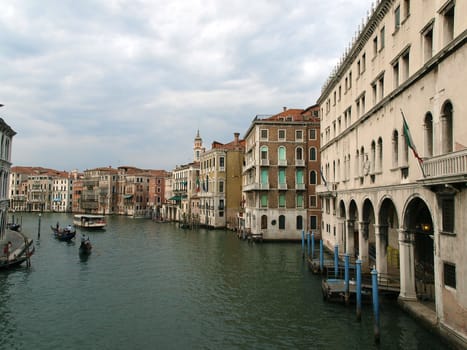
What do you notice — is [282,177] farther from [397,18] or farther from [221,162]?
[397,18]

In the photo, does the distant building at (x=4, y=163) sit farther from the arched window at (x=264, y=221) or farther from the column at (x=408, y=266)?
the column at (x=408, y=266)

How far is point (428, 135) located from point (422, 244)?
840cm

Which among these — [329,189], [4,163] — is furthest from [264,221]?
[4,163]

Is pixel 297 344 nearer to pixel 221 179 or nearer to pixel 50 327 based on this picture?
pixel 50 327

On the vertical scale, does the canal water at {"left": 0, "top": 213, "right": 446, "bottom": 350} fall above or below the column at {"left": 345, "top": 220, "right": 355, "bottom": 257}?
below

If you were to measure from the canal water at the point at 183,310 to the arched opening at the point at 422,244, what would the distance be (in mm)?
1553

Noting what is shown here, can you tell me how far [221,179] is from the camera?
179ft

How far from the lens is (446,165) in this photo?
35.6 ft

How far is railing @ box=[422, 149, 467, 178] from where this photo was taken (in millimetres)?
10102

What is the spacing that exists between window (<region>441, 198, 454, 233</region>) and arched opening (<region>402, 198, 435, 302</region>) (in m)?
1.08

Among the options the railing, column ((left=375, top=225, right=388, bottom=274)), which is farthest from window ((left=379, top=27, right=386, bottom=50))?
column ((left=375, top=225, right=388, bottom=274))

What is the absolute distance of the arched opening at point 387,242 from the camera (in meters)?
17.8

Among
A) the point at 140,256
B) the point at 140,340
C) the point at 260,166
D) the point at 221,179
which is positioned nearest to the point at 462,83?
the point at 140,340

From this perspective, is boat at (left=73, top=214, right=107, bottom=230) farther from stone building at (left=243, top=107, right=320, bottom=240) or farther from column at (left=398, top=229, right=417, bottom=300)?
column at (left=398, top=229, right=417, bottom=300)
